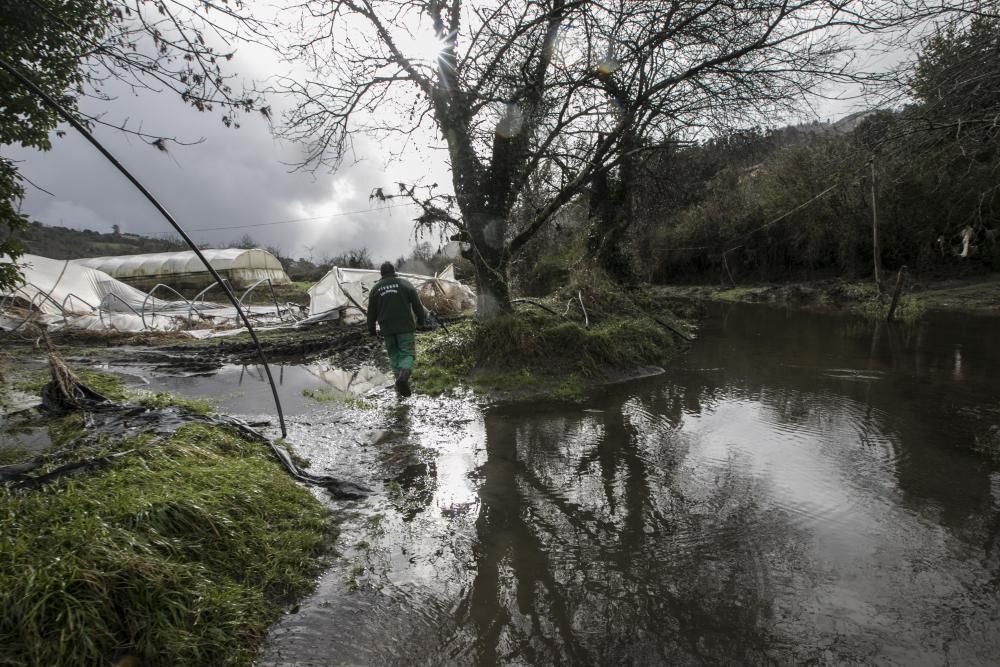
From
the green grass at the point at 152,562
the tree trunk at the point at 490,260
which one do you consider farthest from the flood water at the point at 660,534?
the tree trunk at the point at 490,260

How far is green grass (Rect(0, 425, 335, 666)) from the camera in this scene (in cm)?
222

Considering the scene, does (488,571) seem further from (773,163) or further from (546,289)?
(773,163)

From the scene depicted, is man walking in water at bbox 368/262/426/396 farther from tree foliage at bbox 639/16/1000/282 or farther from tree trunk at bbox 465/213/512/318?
tree foliage at bbox 639/16/1000/282

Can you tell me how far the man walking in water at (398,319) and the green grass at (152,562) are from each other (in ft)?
13.4

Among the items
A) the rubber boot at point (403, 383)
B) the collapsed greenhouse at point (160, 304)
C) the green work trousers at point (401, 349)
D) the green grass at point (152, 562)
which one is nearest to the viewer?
the green grass at point (152, 562)

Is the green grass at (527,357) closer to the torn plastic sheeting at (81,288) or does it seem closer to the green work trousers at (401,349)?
the green work trousers at (401,349)

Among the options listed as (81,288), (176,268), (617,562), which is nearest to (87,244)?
(176,268)

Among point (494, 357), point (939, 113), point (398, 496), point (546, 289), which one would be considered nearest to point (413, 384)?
point (494, 357)

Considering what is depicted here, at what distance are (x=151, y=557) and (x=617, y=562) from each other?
2.81 meters

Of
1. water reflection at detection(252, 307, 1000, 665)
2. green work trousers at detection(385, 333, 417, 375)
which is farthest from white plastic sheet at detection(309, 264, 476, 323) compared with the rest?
water reflection at detection(252, 307, 1000, 665)

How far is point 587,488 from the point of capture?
181 inches

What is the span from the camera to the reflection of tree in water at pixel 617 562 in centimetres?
269

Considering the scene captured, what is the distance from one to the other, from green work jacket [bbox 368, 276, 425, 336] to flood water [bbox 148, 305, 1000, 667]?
121cm

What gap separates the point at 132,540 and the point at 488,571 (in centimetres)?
208
